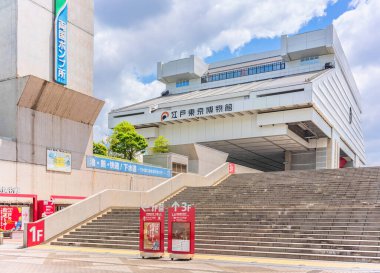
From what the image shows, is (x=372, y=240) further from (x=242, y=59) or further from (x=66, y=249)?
(x=242, y=59)

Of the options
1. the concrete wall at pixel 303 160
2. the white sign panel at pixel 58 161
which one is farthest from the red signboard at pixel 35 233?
the concrete wall at pixel 303 160

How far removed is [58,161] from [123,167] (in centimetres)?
626

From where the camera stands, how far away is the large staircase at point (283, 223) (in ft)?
47.3

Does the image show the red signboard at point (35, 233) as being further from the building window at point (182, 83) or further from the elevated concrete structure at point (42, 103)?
the building window at point (182, 83)

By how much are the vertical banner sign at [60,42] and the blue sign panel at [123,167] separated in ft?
18.6

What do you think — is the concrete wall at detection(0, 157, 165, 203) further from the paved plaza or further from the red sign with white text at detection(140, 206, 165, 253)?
the red sign with white text at detection(140, 206, 165, 253)

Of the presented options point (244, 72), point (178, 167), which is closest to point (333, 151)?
point (244, 72)

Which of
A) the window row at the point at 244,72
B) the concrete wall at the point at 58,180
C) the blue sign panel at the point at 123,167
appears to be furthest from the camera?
the window row at the point at 244,72

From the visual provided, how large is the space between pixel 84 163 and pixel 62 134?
2.56 m

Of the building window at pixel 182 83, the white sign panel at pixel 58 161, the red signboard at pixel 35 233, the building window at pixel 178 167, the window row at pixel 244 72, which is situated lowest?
the red signboard at pixel 35 233

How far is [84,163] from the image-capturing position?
1097 inches

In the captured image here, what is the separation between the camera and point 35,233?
1828 cm

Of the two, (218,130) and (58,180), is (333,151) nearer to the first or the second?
(218,130)

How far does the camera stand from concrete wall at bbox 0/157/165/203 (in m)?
22.6
